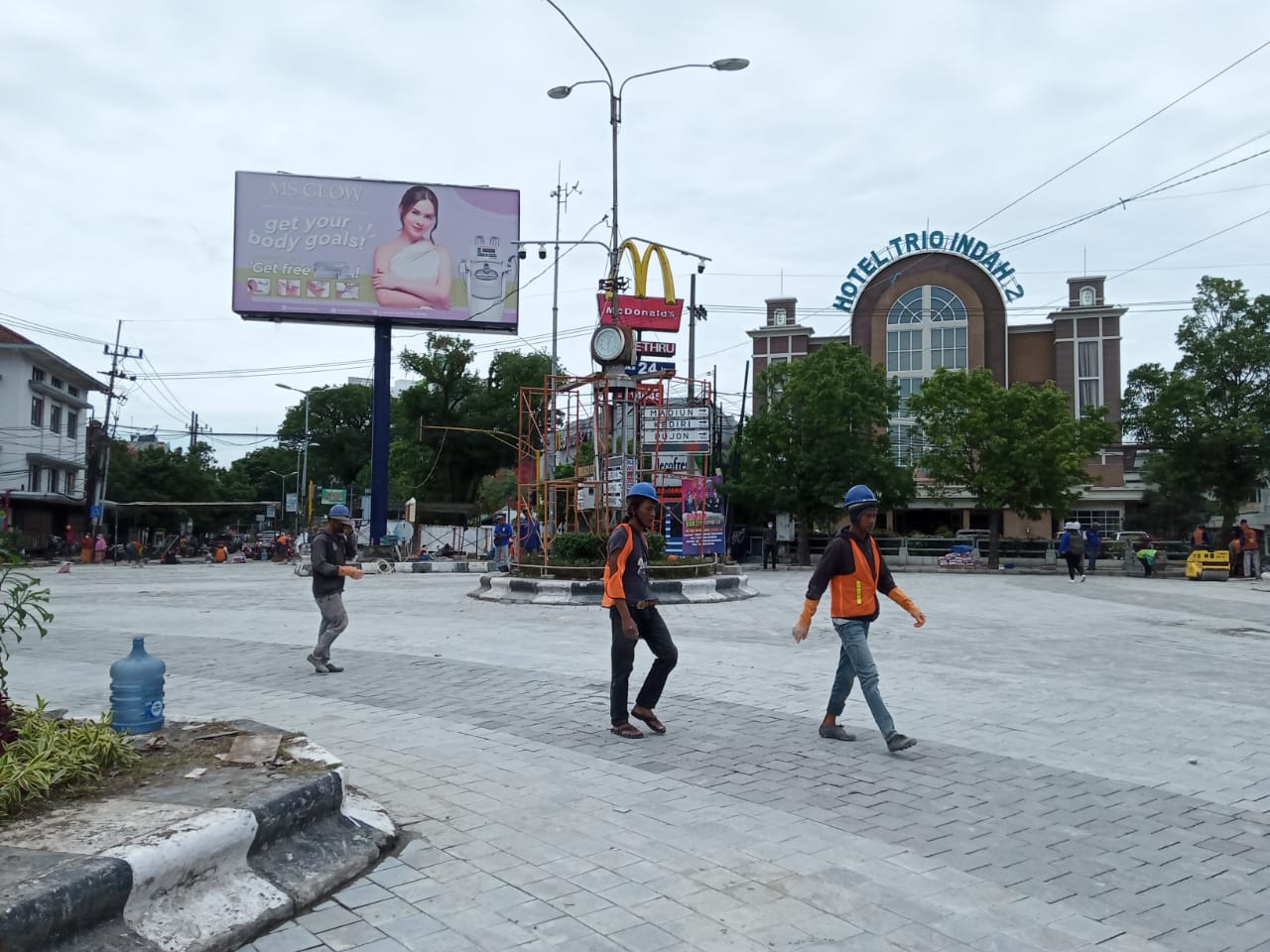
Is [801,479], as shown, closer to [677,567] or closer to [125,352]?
[677,567]

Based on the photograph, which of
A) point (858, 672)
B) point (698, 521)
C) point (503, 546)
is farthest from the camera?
point (503, 546)

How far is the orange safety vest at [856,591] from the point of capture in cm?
634

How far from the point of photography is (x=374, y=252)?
32750 mm

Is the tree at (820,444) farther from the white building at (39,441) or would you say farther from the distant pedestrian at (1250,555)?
the white building at (39,441)

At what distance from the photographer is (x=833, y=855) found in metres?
4.35

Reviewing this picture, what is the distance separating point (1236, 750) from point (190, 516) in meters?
62.2

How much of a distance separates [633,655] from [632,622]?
0.98 feet

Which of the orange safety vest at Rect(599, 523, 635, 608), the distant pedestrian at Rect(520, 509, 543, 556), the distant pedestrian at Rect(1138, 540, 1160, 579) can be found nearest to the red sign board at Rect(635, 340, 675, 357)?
the distant pedestrian at Rect(520, 509, 543, 556)

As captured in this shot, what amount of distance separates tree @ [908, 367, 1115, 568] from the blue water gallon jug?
3164cm

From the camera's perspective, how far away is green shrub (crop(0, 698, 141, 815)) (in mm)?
3818

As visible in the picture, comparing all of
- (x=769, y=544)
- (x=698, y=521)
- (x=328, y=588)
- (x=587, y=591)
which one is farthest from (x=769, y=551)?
(x=328, y=588)

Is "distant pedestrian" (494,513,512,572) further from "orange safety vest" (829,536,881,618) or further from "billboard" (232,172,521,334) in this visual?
"orange safety vest" (829,536,881,618)

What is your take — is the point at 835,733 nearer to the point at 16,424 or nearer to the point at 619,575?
the point at 619,575

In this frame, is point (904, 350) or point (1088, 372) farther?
point (904, 350)
